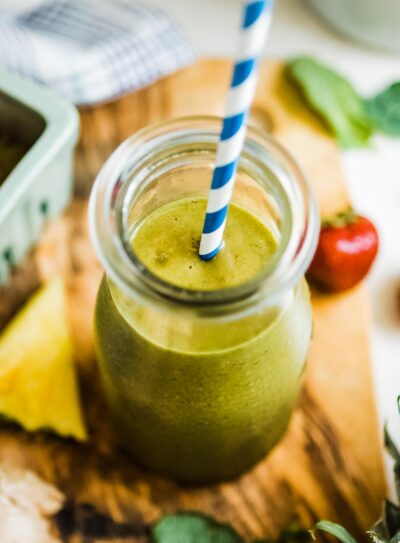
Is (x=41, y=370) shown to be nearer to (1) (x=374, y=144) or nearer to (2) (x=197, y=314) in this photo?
(2) (x=197, y=314)

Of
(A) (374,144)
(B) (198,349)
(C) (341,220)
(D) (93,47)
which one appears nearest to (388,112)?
(A) (374,144)

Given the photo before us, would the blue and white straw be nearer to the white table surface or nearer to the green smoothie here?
the green smoothie

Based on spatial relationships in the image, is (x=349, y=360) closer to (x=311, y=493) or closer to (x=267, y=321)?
(x=311, y=493)

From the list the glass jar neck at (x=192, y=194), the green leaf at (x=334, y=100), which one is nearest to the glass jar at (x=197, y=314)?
the glass jar neck at (x=192, y=194)

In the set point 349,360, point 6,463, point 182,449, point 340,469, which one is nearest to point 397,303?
point 349,360

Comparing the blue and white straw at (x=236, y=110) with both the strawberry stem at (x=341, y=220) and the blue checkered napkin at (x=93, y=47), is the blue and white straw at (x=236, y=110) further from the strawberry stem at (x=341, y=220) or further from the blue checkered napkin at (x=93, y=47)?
the blue checkered napkin at (x=93, y=47)

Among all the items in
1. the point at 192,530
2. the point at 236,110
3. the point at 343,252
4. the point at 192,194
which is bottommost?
the point at 192,530
